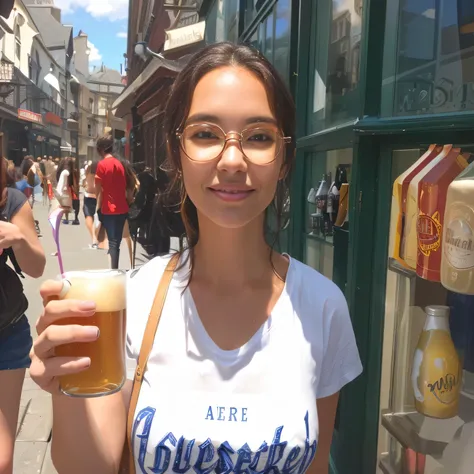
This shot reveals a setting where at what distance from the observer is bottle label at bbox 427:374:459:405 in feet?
6.56

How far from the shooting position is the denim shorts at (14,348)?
2.16 meters

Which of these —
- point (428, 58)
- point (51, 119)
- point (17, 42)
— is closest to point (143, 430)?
point (428, 58)

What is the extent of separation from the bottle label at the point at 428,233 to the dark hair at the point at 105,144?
20.4 feet

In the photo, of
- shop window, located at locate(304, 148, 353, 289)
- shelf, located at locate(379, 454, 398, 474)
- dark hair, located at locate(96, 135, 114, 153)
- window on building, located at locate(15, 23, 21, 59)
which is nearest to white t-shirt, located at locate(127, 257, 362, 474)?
shelf, located at locate(379, 454, 398, 474)

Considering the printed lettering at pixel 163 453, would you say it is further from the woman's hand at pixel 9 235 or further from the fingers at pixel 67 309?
the woman's hand at pixel 9 235

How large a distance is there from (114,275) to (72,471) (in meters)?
0.50

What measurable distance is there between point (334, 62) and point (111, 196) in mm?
4861

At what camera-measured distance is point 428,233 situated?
6.10 feet

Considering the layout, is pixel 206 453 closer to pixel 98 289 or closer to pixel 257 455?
pixel 257 455

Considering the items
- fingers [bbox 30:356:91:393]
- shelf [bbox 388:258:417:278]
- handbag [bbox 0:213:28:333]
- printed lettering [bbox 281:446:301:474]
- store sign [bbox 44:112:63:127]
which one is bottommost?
printed lettering [bbox 281:446:301:474]

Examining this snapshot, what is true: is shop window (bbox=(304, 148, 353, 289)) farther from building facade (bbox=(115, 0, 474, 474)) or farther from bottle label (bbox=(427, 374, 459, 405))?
bottle label (bbox=(427, 374, 459, 405))

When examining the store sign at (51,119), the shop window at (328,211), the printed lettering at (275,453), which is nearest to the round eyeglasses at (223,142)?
the printed lettering at (275,453)

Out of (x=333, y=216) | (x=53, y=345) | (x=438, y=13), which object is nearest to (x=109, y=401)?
(x=53, y=345)

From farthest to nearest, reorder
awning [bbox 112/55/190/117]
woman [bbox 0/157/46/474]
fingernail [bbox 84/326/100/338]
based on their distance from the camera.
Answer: awning [bbox 112/55/190/117] → woman [bbox 0/157/46/474] → fingernail [bbox 84/326/100/338]
